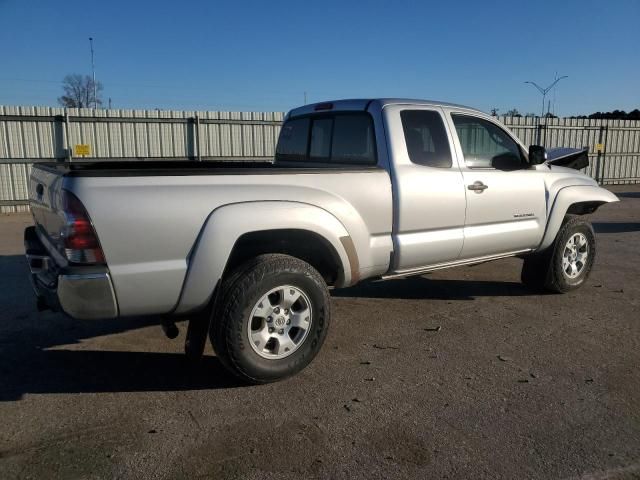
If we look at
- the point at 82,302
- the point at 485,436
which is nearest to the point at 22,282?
the point at 82,302

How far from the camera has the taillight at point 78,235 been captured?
2.94 m

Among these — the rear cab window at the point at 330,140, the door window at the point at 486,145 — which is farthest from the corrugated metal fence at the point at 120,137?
the door window at the point at 486,145

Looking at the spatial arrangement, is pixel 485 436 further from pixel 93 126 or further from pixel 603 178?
pixel 603 178

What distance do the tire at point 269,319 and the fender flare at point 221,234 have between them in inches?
5.5

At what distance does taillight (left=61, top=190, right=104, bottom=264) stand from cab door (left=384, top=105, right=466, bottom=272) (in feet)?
7.30

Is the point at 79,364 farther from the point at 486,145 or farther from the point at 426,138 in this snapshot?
the point at 486,145

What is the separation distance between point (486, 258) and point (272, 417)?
279 cm

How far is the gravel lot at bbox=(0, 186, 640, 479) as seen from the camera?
A: 9.02 feet

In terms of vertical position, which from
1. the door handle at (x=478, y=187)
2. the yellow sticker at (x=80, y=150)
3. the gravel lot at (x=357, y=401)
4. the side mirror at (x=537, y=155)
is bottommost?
the gravel lot at (x=357, y=401)

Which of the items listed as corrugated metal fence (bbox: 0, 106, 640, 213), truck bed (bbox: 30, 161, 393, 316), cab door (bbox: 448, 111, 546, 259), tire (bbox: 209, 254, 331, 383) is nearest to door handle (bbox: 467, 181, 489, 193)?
cab door (bbox: 448, 111, 546, 259)

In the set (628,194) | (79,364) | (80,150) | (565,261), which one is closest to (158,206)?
(79,364)

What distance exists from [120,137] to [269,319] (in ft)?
36.4

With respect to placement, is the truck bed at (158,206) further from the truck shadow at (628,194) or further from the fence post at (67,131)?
the truck shadow at (628,194)

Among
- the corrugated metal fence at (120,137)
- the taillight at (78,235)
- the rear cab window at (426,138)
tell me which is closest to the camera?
the taillight at (78,235)
